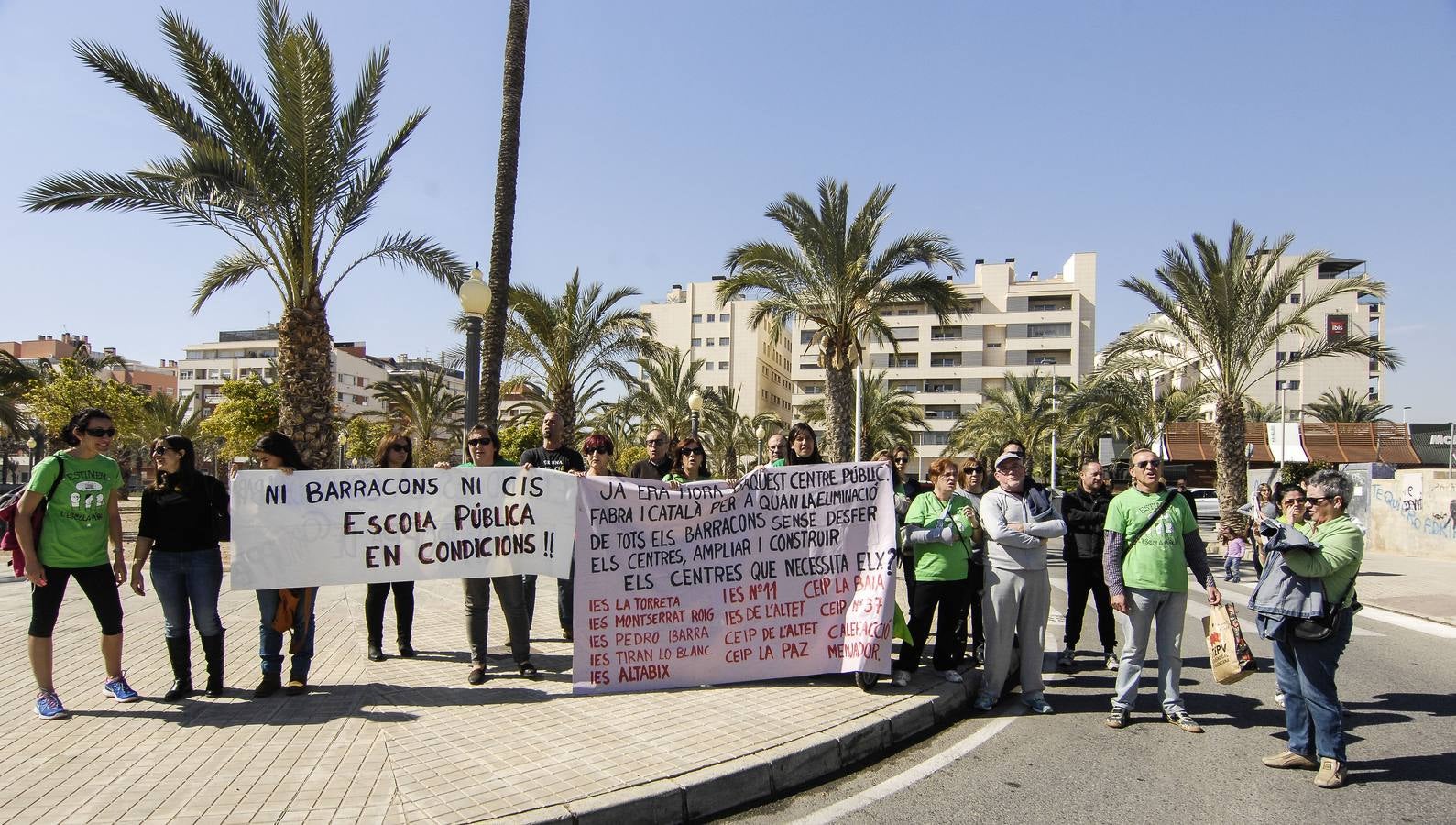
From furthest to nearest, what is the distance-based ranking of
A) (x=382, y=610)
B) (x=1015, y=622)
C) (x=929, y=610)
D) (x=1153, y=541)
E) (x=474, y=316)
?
1. (x=474, y=316)
2. (x=382, y=610)
3. (x=929, y=610)
4. (x=1015, y=622)
5. (x=1153, y=541)

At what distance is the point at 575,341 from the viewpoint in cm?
2436

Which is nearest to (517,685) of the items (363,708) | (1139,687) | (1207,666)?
(363,708)

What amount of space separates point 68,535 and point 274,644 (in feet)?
4.49

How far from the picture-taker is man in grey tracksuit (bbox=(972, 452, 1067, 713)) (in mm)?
5883

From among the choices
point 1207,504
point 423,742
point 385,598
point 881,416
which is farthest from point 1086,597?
point 881,416

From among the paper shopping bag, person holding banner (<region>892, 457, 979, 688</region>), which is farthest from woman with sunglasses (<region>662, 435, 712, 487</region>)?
the paper shopping bag

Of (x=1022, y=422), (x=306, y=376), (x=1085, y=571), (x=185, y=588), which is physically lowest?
(x=1085, y=571)

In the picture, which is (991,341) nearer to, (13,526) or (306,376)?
(306,376)

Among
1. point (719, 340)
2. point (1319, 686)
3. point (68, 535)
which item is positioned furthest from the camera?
point (719, 340)

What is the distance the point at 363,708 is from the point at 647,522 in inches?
84.7

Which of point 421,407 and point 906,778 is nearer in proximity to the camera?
point 906,778

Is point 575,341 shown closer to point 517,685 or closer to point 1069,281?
point 517,685

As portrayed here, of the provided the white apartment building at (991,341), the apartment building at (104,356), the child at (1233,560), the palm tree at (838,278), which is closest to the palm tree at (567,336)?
the palm tree at (838,278)

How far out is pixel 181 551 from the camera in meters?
5.59
